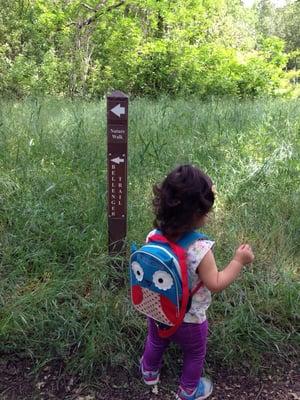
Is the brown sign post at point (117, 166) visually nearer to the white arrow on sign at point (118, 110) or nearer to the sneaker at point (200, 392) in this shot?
the white arrow on sign at point (118, 110)

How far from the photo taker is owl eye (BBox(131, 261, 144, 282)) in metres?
1.79

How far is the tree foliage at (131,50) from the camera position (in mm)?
9977

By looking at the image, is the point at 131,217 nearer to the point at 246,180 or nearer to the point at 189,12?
the point at 246,180

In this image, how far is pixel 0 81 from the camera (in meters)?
8.98

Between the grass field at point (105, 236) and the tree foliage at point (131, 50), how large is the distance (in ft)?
18.9

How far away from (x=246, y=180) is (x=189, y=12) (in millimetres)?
8405

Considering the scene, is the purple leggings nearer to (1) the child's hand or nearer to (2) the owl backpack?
(2) the owl backpack

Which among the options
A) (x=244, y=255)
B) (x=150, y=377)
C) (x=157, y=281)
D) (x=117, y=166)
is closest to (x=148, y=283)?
(x=157, y=281)

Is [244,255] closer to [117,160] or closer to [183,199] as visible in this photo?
[183,199]

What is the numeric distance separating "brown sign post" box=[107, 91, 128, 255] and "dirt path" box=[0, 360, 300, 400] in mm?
790

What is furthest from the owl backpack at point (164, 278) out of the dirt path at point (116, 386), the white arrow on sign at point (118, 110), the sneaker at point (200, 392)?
the white arrow on sign at point (118, 110)

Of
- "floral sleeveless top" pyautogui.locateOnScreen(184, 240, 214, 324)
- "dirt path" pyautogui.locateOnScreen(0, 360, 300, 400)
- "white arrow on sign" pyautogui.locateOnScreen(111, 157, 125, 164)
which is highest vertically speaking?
"white arrow on sign" pyautogui.locateOnScreen(111, 157, 125, 164)

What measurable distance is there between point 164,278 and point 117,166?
91cm

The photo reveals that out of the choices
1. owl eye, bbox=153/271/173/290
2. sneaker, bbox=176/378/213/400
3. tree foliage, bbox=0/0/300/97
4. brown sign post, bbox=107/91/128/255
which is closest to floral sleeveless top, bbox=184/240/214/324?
owl eye, bbox=153/271/173/290
